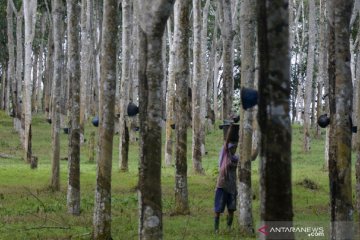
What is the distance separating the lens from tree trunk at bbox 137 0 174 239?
6.68m

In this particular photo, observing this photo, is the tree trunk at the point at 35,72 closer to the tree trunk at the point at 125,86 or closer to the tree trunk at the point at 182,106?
the tree trunk at the point at 125,86

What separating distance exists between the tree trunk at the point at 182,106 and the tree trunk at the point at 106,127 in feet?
9.91

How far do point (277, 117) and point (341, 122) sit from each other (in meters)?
3.26

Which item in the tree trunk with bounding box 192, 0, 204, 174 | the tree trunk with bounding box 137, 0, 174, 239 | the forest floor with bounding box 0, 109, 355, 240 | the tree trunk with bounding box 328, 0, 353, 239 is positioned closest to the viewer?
the tree trunk with bounding box 137, 0, 174, 239

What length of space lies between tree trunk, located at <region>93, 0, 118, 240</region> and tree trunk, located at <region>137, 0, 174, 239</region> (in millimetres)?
2577

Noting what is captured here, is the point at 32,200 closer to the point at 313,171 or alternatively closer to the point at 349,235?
the point at 349,235

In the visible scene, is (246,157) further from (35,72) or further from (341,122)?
(35,72)

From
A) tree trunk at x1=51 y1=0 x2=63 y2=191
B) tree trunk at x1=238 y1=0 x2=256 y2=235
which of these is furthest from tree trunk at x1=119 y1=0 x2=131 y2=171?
tree trunk at x1=238 y1=0 x2=256 y2=235

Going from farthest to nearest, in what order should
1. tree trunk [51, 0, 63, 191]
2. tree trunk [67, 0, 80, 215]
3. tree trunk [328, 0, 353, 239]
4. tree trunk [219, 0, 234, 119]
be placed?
tree trunk [51, 0, 63, 191] → tree trunk [219, 0, 234, 119] → tree trunk [67, 0, 80, 215] → tree trunk [328, 0, 353, 239]

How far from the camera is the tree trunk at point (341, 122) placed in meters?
7.41

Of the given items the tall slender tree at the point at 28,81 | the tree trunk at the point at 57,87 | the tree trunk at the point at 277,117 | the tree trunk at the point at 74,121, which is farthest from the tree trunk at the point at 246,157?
the tall slender tree at the point at 28,81

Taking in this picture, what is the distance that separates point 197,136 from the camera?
64.2 feet

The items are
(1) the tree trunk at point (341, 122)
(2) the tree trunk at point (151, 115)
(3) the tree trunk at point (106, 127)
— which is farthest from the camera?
(3) the tree trunk at point (106, 127)

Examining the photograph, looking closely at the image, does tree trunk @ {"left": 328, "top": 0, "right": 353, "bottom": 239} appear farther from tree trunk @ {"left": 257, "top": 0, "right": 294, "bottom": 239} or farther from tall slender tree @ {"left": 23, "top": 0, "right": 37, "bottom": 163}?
tall slender tree @ {"left": 23, "top": 0, "right": 37, "bottom": 163}
